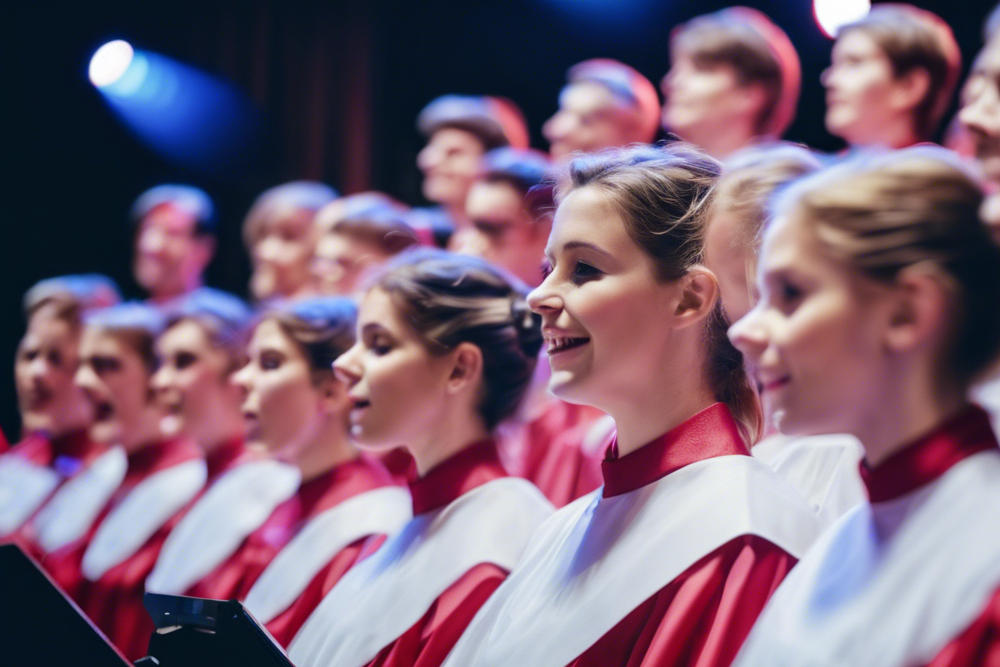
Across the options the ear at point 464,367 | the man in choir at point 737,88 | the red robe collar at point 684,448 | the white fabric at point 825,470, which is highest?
the man in choir at point 737,88

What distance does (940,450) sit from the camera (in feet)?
4.62

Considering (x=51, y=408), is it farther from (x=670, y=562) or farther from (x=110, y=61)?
(x=670, y=562)

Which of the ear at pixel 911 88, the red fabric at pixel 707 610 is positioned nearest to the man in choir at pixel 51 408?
the ear at pixel 911 88

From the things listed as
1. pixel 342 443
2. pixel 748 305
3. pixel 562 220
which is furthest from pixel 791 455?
pixel 342 443

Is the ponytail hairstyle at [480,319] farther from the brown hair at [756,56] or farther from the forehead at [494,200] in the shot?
the brown hair at [756,56]

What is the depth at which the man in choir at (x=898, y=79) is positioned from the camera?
11.8 ft

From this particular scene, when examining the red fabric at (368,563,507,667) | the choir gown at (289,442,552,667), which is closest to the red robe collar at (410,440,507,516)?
the choir gown at (289,442,552,667)

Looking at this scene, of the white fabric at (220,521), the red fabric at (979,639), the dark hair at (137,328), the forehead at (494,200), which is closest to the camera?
the red fabric at (979,639)

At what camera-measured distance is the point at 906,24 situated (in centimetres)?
365

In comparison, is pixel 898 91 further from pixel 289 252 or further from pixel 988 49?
pixel 289 252

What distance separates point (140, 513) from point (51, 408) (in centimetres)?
114

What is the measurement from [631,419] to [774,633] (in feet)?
1.98

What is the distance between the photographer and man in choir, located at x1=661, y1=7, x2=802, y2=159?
4141 millimetres

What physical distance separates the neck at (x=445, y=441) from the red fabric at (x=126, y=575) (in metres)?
1.43
